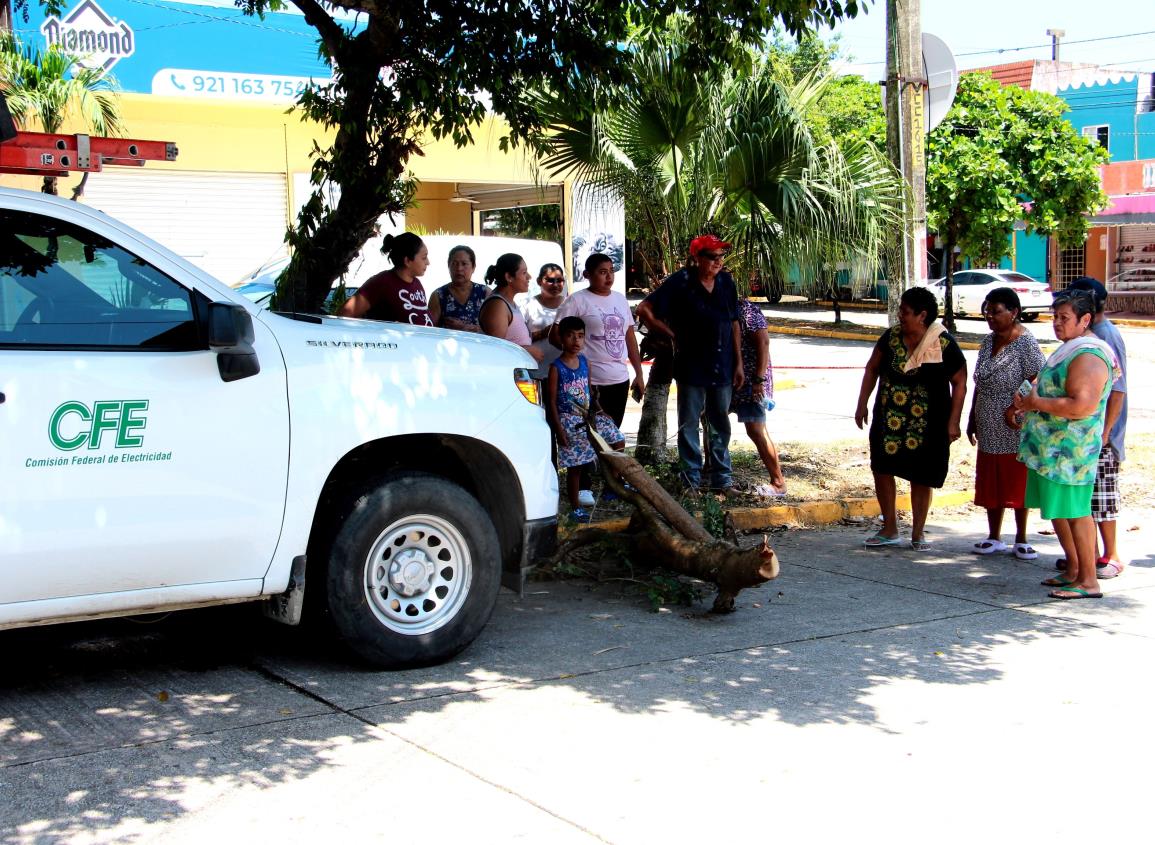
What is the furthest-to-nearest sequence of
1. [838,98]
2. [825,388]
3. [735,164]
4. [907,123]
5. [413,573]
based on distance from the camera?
[838,98] < [825,388] < [907,123] < [735,164] < [413,573]

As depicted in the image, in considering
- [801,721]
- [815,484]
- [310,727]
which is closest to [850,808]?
[801,721]

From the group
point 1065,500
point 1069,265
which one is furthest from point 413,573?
point 1069,265

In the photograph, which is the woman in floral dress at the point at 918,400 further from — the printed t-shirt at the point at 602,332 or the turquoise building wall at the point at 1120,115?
the turquoise building wall at the point at 1120,115

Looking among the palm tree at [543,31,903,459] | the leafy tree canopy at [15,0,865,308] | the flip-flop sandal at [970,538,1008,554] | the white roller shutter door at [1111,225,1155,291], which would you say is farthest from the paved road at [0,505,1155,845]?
the white roller shutter door at [1111,225,1155,291]

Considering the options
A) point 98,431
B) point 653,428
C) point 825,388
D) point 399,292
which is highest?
point 399,292

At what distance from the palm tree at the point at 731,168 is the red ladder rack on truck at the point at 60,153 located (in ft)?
14.0

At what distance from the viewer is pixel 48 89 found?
532 inches

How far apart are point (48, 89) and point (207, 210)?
3853 millimetres

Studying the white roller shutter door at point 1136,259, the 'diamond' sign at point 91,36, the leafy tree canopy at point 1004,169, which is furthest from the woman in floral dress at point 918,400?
the white roller shutter door at point 1136,259

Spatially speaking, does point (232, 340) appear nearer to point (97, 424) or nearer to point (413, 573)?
point (97, 424)

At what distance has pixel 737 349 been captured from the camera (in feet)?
30.5

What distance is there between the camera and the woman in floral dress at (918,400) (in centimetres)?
816

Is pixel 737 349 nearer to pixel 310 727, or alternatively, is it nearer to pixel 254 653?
pixel 254 653

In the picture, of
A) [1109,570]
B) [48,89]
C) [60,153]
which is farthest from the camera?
[48,89]
